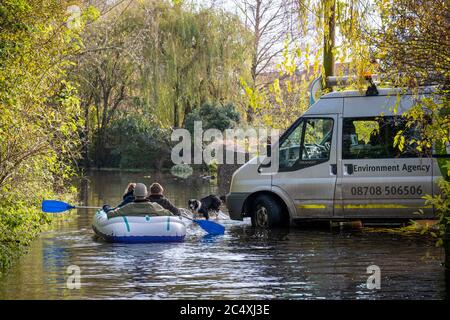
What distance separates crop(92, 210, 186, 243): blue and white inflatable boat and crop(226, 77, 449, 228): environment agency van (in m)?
2.44

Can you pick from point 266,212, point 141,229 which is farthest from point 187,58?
point 141,229

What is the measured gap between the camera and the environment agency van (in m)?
17.2

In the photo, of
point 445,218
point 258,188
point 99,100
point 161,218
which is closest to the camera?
point 445,218

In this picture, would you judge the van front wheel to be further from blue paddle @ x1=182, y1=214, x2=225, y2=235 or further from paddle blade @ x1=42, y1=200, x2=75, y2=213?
→ paddle blade @ x1=42, y1=200, x2=75, y2=213

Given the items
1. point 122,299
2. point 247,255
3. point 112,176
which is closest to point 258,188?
point 247,255

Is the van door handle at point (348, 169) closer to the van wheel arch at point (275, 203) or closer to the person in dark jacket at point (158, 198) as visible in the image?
the van wheel arch at point (275, 203)

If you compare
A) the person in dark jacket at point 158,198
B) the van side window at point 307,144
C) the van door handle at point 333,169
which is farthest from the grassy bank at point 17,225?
the van door handle at point 333,169

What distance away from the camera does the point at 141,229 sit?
16.3 m

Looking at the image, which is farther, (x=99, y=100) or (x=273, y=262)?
(x=99, y=100)

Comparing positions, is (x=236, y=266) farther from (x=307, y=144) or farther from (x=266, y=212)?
(x=307, y=144)

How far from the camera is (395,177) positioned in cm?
1727

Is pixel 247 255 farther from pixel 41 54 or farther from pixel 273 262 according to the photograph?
pixel 41 54

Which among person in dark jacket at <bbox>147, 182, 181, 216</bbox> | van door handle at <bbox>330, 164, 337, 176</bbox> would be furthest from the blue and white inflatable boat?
van door handle at <bbox>330, 164, 337, 176</bbox>
